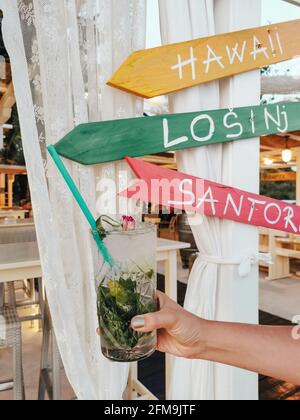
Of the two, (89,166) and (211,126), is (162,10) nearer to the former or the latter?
(211,126)

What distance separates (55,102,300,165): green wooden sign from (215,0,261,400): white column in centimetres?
7

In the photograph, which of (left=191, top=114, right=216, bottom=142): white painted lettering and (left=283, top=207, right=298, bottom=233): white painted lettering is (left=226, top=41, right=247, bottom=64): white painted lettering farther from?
(left=283, top=207, right=298, bottom=233): white painted lettering

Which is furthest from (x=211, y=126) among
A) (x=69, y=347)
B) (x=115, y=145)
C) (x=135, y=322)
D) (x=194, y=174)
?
(x=69, y=347)

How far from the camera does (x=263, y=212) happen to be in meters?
1.33

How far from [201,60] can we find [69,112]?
57 centimetres

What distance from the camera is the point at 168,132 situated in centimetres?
116

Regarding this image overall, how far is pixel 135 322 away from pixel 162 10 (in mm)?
1143

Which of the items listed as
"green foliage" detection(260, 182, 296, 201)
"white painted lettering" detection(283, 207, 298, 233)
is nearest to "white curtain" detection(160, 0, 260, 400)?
"white painted lettering" detection(283, 207, 298, 233)

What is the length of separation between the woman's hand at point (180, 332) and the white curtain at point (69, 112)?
0.29m

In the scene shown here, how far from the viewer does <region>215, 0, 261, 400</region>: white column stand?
4.23 feet

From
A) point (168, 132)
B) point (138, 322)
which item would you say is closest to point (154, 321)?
point (138, 322)

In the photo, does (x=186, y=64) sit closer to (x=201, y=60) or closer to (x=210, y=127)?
(x=201, y=60)

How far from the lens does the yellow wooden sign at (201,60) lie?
1093 mm

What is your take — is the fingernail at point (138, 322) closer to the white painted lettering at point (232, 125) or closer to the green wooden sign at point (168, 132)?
the green wooden sign at point (168, 132)
